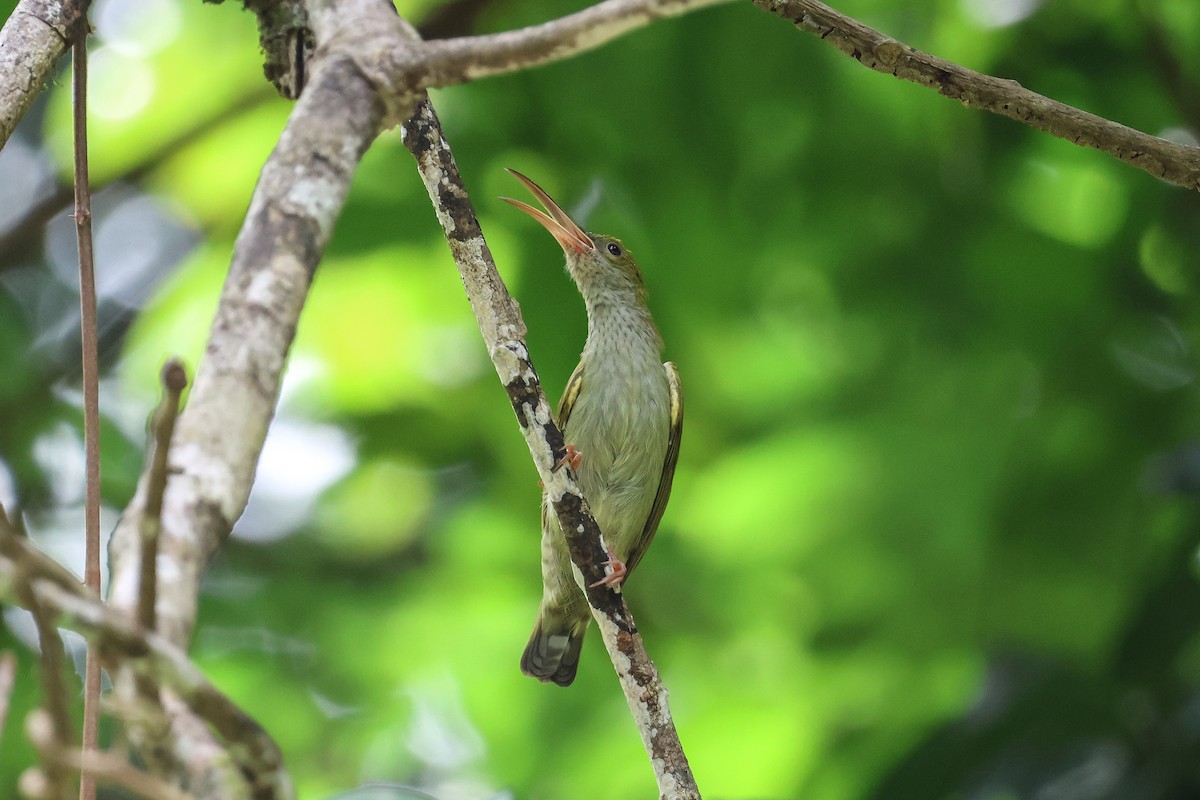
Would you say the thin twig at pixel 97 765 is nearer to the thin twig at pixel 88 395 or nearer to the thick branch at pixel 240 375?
the thick branch at pixel 240 375

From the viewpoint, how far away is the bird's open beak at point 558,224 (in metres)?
5.98

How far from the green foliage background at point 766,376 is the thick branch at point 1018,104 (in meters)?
2.80

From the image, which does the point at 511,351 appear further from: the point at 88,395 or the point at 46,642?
the point at 46,642

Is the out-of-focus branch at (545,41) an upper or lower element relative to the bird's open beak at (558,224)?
lower

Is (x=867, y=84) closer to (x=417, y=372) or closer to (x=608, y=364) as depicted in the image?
(x=608, y=364)

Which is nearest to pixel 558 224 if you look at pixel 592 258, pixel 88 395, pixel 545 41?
pixel 592 258

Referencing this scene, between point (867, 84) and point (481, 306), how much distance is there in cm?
356

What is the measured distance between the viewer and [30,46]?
113 inches

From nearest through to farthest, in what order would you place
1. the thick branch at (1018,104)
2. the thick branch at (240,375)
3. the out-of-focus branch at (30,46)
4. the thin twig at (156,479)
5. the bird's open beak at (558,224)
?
the thin twig at (156,479) < the thick branch at (240,375) < the out-of-focus branch at (30,46) < the thick branch at (1018,104) < the bird's open beak at (558,224)

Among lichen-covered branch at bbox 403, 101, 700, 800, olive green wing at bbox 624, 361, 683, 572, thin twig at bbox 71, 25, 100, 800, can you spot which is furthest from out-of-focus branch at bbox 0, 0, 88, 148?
olive green wing at bbox 624, 361, 683, 572

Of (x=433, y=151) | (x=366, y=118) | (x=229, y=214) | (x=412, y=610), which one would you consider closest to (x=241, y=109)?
(x=229, y=214)

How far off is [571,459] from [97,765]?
13.0ft

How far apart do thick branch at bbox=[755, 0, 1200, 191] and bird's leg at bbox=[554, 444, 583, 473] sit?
4.29ft

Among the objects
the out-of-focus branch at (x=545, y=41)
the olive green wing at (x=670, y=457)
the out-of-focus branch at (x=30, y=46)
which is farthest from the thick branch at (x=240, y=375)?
the olive green wing at (x=670, y=457)
